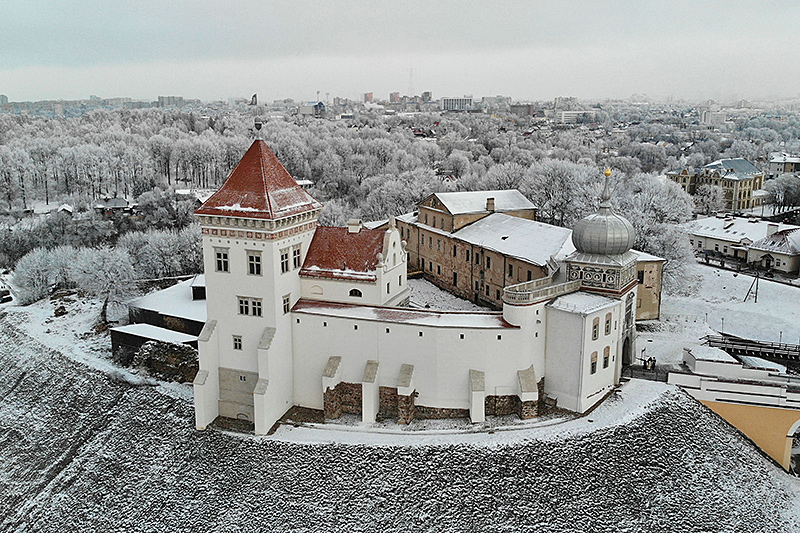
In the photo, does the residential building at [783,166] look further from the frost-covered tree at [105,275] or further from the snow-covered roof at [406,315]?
the frost-covered tree at [105,275]

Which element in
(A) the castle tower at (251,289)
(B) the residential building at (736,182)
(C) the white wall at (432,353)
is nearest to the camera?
(C) the white wall at (432,353)

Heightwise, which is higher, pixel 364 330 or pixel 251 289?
pixel 251 289

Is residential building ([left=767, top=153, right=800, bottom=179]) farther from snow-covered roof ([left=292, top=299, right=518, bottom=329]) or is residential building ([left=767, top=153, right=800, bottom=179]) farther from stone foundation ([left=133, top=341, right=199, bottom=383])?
stone foundation ([left=133, top=341, right=199, bottom=383])

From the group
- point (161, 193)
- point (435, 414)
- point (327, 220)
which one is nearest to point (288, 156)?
point (161, 193)

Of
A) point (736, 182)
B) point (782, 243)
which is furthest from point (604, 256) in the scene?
point (736, 182)

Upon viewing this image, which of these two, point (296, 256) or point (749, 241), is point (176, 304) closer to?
point (296, 256)

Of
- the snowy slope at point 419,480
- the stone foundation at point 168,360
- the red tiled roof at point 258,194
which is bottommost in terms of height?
the snowy slope at point 419,480

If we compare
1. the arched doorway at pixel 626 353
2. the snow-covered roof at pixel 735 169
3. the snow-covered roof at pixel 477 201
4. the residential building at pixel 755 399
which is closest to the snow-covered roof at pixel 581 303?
the arched doorway at pixel 626 353

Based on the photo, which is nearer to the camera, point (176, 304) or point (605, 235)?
point (605, 235)
